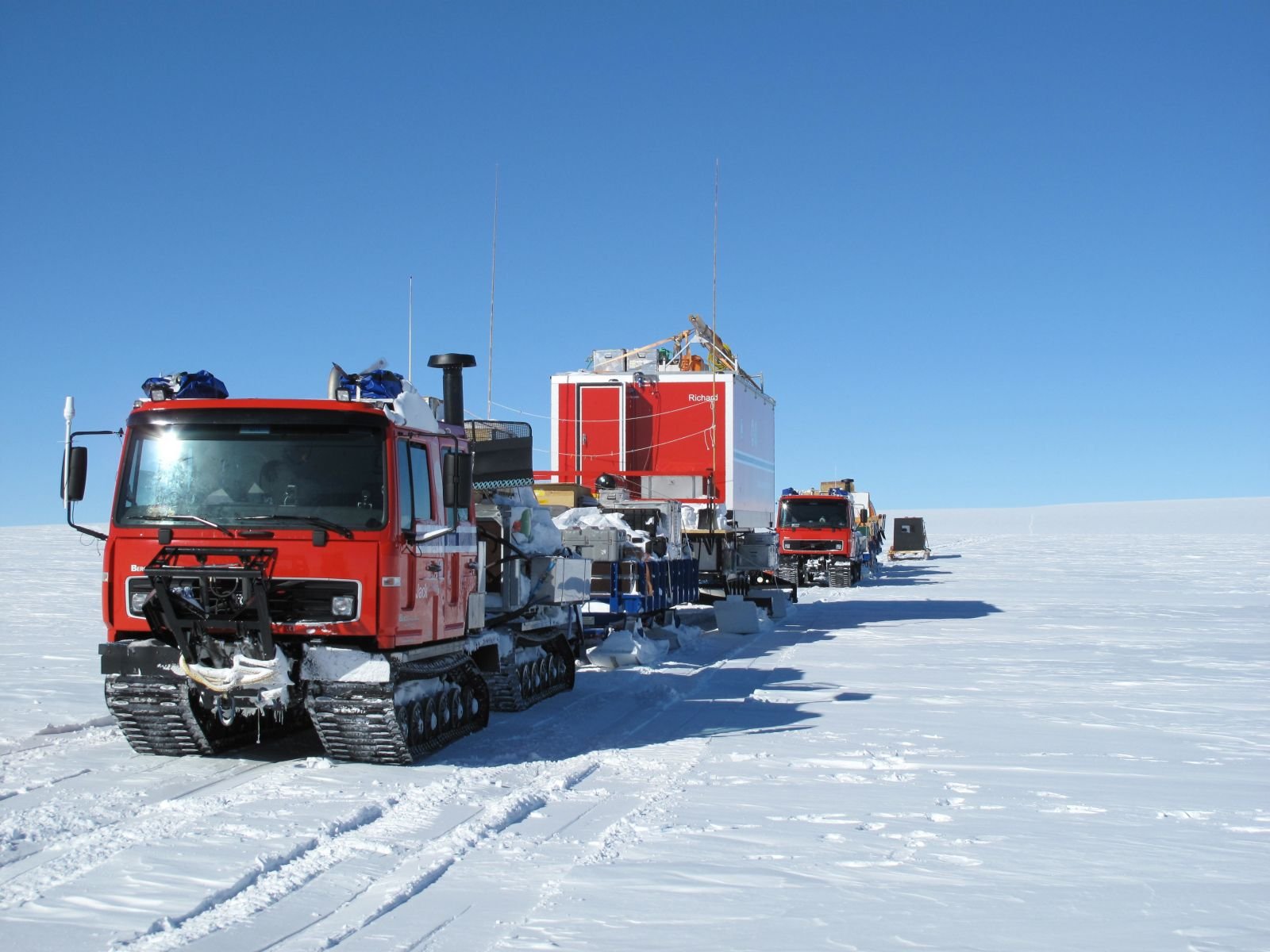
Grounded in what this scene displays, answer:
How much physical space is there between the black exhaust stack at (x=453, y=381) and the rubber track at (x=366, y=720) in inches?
82.2

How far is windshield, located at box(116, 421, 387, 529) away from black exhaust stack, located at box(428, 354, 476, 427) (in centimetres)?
163

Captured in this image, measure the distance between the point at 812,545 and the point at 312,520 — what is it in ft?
91.3

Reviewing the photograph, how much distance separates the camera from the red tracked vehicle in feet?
26.2

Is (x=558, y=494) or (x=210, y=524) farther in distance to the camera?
(x=558, y=494)

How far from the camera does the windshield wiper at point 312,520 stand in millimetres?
8023

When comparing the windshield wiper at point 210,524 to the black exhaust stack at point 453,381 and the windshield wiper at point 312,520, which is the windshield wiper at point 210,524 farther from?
the black exhaust stack at point 453,381

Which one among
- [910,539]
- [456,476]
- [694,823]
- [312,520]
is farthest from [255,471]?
[910,539]

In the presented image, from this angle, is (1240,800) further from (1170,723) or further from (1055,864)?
(1170,723)

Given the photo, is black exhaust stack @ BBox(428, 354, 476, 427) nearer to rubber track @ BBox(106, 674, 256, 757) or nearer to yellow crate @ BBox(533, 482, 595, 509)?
rubber track @ BBox(106, 674, 256, 757)

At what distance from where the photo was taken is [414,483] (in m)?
8.62

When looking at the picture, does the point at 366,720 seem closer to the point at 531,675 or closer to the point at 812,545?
the point at 531,675

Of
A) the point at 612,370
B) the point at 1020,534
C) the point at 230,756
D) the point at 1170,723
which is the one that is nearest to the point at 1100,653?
the point at 1170,723

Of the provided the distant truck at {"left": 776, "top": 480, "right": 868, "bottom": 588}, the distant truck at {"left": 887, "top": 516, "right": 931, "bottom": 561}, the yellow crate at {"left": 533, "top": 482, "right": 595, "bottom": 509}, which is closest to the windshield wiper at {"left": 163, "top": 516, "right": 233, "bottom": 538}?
the yellow crate at {"left": 533, "top": 482, "right": 595, "bottom": 509}

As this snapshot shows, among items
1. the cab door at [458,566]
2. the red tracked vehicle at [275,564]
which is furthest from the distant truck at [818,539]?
the red tracked vehicle at [275,564]
